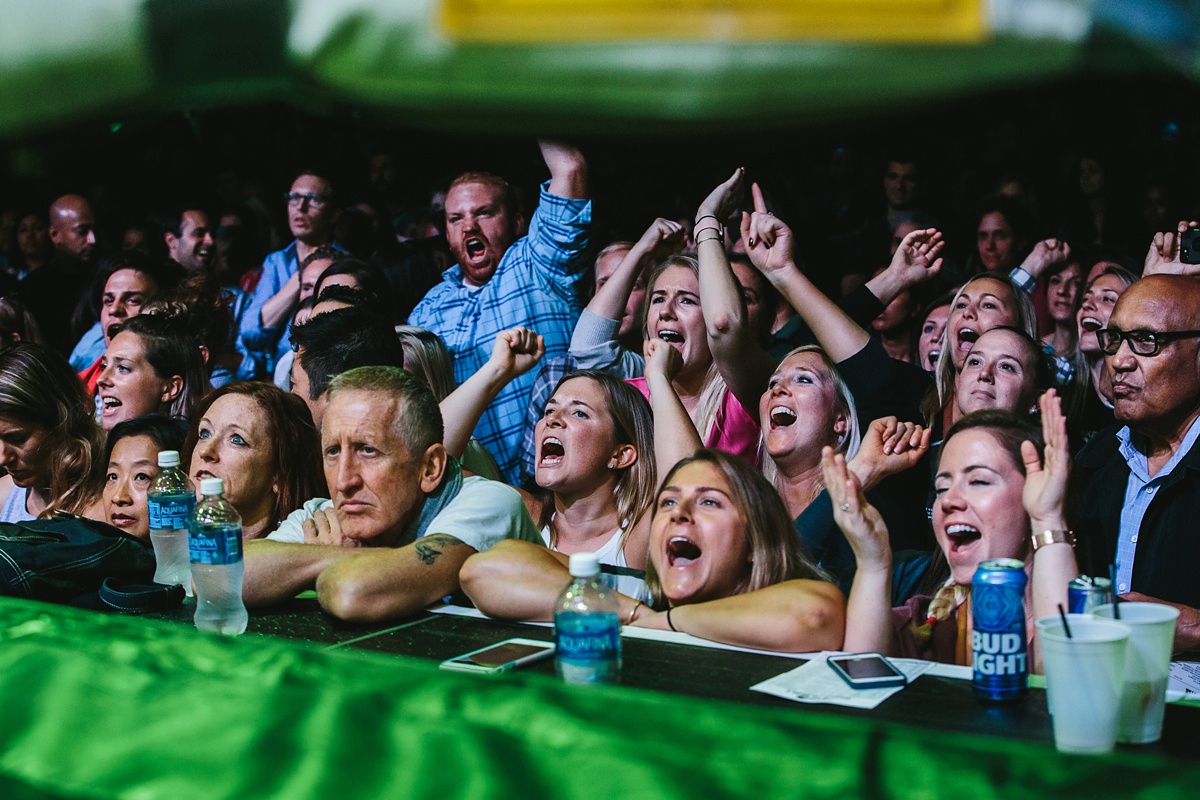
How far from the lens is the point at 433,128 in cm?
70

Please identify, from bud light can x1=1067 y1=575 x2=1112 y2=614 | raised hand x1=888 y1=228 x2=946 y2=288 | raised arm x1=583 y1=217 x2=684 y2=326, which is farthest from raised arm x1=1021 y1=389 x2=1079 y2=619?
raised arm x1=583 y1=217 x2=684 y2=326

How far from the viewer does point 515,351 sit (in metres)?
3.24

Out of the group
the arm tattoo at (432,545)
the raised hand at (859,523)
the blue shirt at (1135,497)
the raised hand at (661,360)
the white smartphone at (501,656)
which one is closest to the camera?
the white smartphone at (501,656)

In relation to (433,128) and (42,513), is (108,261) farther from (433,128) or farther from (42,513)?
(433,128)

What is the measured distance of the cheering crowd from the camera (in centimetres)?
215

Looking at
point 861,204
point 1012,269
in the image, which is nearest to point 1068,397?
point 1012,269

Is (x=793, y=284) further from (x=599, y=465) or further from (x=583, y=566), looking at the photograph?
(x=583, y=566)

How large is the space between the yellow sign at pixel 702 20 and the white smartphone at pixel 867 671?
127 centimetres

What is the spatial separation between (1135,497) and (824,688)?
57.9 inches

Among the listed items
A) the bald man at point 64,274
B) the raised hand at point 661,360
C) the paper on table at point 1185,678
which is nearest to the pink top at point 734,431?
the raised hand at point 661,360

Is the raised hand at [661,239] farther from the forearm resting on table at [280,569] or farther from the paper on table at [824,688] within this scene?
the paper on table at [824,688]

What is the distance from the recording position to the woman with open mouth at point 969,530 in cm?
196

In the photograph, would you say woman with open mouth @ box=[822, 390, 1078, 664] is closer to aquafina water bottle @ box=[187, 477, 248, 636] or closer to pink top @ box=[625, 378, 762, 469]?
pink top @ box=[625, 378, 762, 469]

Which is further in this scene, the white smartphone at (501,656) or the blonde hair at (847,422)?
the blonde hair at (847,422)
